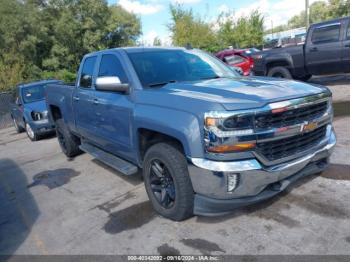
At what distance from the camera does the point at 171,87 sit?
3.85 m

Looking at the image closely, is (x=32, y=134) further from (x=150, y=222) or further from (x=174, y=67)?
(x=150, y=222)

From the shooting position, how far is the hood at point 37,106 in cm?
983

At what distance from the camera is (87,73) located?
5516 mm

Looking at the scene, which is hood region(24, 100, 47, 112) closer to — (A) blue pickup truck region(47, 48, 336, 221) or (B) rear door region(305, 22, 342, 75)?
(A) blue pickup truck region(47, 48, 336, 221)

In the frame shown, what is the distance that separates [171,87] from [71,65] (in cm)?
2864

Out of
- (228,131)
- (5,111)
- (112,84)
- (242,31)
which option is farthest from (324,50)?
(242,31)

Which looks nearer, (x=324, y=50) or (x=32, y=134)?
(x=32, y=134)

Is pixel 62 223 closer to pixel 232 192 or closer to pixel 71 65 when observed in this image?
pixel 232 192

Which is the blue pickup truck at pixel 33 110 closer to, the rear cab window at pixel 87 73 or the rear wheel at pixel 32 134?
the rear wheel at pixel 32 134

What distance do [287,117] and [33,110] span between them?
8415 mm

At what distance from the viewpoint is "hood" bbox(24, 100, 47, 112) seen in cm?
983

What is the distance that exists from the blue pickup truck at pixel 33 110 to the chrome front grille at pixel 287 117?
7357 millimetres

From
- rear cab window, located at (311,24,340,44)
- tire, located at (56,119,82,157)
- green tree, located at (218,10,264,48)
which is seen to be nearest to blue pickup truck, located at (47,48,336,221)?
tire, located at (56,119,82,157)

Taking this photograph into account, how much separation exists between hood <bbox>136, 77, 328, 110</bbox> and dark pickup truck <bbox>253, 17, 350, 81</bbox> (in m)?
7.41
